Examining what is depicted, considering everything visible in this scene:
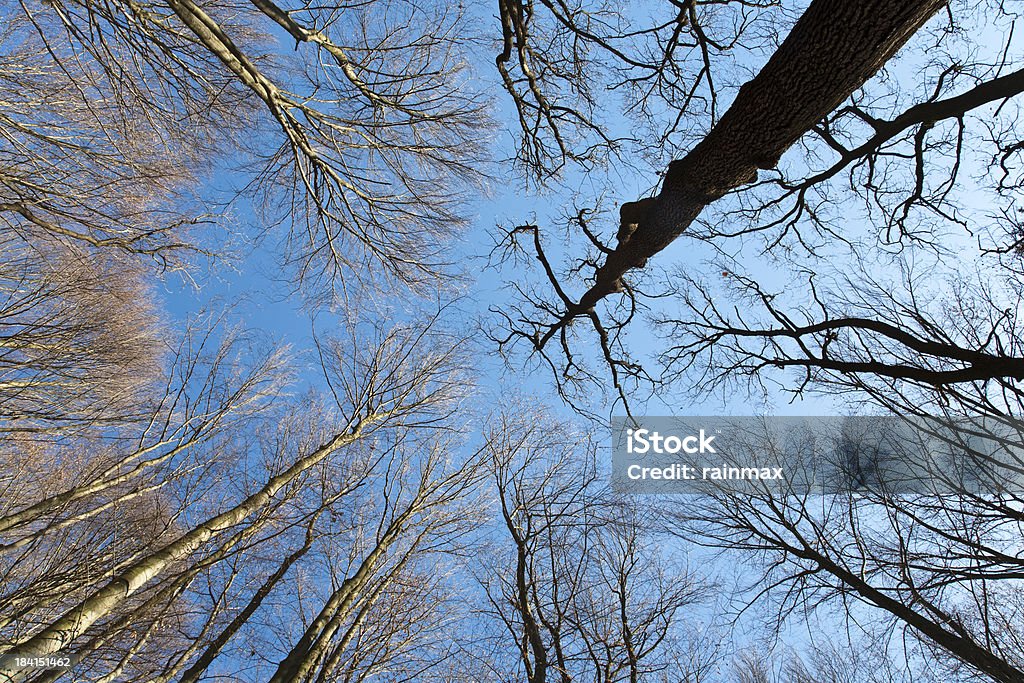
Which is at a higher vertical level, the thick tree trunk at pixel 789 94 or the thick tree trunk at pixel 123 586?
the thick tree trunk at pixel 789 94

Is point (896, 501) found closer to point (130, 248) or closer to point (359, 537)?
point (359, 537)

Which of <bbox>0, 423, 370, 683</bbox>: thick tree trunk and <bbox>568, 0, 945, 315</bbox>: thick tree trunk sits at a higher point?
<bbox>568, 0, 945, 315</bbox>: thick tree trunk

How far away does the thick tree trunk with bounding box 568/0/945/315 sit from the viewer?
241 cm

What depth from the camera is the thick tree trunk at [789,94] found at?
241 cm

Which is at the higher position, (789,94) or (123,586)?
(789,94)

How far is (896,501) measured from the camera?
17.1ft

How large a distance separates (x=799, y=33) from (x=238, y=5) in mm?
4241

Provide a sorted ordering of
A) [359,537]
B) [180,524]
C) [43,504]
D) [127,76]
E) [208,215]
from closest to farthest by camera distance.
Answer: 1. [127,76]
2. [43,504]
3. [208,215]
4. [180,524]
5. [359,537]

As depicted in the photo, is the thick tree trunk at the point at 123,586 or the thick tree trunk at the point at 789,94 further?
the thick tree trunk at the point at 123,586

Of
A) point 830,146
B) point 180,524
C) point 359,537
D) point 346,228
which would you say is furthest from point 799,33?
point 180,524

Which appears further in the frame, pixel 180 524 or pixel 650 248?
pixel 180 524

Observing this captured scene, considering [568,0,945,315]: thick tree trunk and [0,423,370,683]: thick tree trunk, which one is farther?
[0,423,370,683]: thick tree trunk

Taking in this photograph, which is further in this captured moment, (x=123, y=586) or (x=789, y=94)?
(x=123, y=586)

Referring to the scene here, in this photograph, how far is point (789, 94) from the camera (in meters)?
2.83
